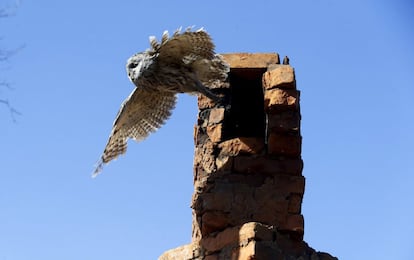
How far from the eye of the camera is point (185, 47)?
5.68 metres

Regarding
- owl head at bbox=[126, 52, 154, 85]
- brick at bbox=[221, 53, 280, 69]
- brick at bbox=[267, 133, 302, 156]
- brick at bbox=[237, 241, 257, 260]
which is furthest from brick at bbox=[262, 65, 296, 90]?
brick at bbox=[237, 241, 257, 260]

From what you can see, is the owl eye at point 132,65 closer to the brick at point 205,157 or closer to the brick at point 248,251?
the brick at point 205,157

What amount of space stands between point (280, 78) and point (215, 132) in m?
0.56

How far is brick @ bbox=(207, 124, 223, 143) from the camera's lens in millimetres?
5574

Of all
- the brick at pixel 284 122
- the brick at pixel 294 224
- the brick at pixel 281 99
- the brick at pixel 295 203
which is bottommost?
the brick at pixel 294 224

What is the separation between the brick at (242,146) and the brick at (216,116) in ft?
0.63

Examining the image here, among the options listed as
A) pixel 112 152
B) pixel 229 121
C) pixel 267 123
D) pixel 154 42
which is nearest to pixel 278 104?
pixel 267 123

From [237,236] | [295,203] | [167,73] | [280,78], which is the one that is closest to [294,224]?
[295,203]

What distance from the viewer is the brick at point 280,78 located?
5387 mm

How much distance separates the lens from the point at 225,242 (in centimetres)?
508

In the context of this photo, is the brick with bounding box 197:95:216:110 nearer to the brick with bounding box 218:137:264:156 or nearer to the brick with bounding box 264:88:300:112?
the brick with bounding box 218:137:264:156

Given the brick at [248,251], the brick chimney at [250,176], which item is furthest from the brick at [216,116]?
the brick at [248,251]

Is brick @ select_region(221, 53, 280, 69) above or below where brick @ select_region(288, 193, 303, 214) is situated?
above

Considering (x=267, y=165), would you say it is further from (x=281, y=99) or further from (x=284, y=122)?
(x=281, y=99)
